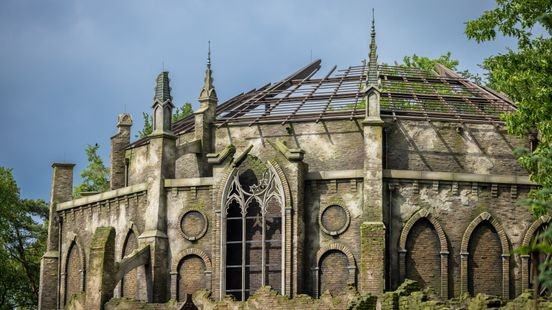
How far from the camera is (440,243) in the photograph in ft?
128

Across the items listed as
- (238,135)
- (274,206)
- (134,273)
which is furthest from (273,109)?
(134,273)

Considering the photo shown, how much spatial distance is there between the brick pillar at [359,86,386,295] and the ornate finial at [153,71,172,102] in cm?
719

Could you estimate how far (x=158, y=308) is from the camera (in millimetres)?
37094

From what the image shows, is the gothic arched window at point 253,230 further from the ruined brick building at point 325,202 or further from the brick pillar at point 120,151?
the brick pillar at point 120,151

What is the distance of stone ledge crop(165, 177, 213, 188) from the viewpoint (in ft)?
133

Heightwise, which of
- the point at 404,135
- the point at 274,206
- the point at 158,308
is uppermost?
the point at 404,135

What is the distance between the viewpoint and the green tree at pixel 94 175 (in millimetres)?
60688

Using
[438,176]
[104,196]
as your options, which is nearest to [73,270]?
[104,196]

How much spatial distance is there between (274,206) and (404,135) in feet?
16.6

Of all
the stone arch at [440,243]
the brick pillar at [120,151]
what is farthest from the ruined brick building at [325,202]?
the brick pillar at [120,151]

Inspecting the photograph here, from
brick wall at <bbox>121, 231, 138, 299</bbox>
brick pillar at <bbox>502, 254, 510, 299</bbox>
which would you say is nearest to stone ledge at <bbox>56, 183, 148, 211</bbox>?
brick wall at <bbox>121, 231, 138, 299</bbox>

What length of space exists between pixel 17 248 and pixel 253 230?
2233 centimetres

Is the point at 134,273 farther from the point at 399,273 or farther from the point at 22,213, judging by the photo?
the point at 22,213

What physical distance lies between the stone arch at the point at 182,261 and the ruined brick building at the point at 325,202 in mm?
44
